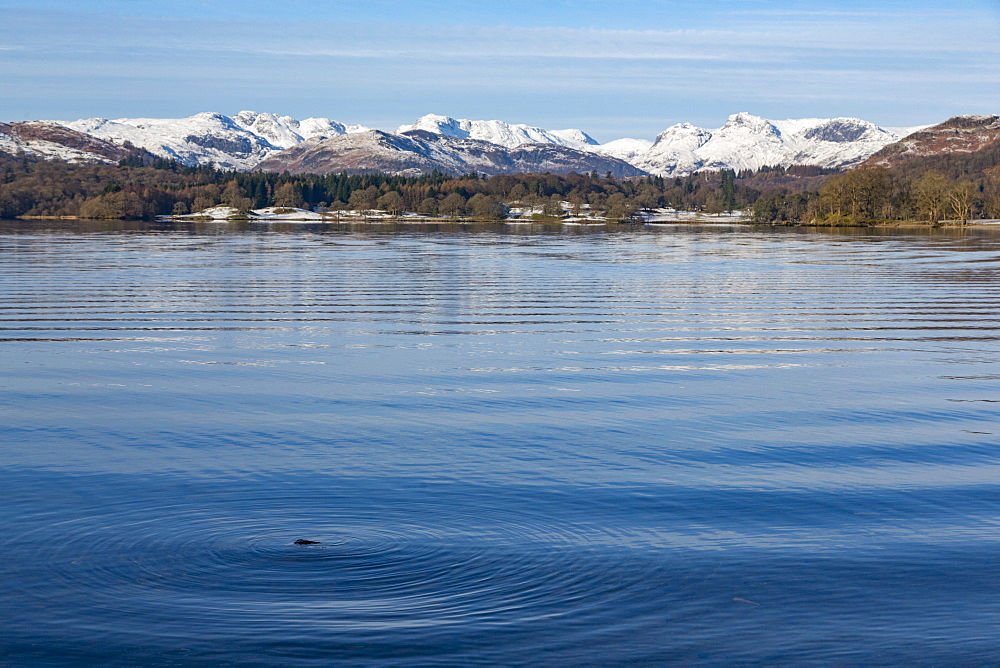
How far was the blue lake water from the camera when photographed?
411 inches

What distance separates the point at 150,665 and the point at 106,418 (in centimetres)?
1307

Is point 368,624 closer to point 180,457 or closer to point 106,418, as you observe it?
point 180,457

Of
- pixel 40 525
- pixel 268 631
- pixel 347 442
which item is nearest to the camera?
pixel 268 631

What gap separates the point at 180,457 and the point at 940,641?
42.2 feet

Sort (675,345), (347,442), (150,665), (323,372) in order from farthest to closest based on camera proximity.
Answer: (675,345) → (323,372) → (347,442) → (150,665)

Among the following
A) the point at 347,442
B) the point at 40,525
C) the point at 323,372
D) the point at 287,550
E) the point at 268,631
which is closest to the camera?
the point at 268,631

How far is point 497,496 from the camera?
1541 centimetres

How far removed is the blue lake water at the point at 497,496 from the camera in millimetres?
10430

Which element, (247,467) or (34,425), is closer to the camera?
(247,467)

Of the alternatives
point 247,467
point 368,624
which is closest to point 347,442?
point 247,467

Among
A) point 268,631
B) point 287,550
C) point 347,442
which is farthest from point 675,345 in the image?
point 268,631

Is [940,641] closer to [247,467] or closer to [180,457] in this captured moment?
[247,467]

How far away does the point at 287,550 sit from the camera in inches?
498

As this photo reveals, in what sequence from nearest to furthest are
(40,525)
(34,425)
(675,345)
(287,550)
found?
(287,550)
(40,525)
(34,425)
(675,345)
